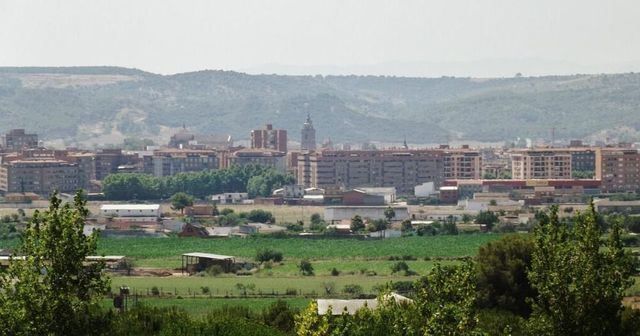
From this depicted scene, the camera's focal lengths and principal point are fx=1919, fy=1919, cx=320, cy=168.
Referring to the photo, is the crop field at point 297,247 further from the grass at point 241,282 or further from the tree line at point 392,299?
the tree line at point 392,299

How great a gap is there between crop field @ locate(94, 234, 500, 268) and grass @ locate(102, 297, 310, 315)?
498 inches

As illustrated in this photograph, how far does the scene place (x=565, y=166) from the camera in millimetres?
123750

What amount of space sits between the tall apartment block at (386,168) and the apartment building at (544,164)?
16.8ft

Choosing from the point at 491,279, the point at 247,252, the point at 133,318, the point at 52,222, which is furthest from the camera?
the point at 247,252

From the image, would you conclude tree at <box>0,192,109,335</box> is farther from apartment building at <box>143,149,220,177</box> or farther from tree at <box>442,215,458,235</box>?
apartment building at <box>143,149,220,177</box>

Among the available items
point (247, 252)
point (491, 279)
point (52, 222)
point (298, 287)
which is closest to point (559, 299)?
point (52, 222)

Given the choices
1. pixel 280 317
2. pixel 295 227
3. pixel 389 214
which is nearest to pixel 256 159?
pixel 389 214

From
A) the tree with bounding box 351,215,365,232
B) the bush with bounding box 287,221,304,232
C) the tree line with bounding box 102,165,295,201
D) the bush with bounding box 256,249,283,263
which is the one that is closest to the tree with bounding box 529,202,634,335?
the bush with bounding box 256,249,283,263

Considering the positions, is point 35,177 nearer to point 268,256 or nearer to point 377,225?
point 377,225

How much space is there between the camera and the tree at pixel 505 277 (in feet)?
132

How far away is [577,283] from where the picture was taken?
2777cm

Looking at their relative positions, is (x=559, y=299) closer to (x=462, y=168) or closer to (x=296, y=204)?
(x=296, y=204)

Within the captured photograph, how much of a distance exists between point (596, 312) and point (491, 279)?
1330 cm

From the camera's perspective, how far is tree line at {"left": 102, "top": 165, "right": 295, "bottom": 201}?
106875 mm
